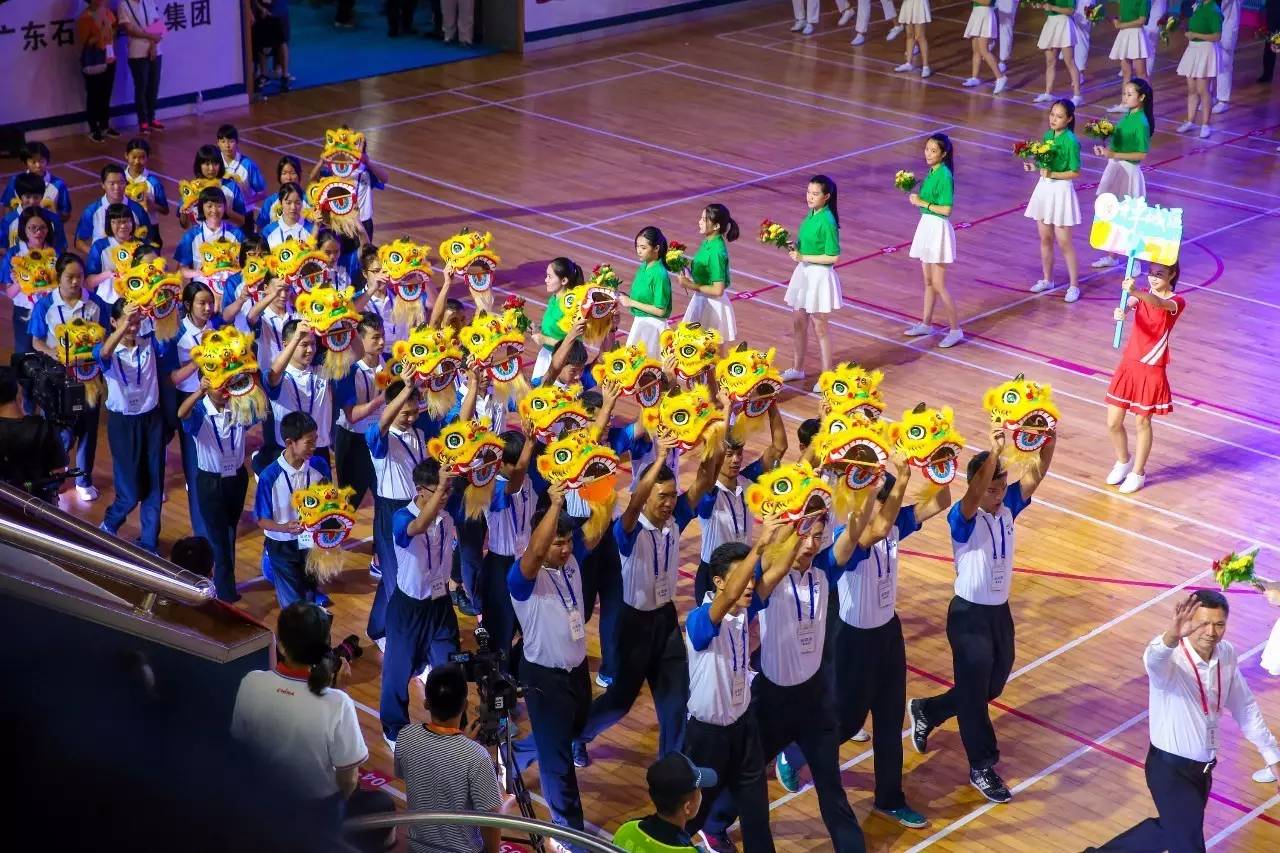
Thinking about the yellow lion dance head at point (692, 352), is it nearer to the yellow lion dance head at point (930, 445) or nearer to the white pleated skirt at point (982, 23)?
the yellow lion dance head at point (930, 445)

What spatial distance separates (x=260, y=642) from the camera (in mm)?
3393

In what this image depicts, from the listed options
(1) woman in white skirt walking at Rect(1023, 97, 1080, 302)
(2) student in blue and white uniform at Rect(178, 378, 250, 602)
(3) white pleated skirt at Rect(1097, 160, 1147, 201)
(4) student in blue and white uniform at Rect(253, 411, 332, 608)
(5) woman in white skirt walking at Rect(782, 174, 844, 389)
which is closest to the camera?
(4) student in blue and white uniform at Rect(253, 411, 332, 608)

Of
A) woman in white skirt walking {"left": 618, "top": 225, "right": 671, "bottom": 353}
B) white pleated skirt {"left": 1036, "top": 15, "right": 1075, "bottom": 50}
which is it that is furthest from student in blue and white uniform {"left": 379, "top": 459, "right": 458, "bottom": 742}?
white pleated skirt {"left": 1036, "top": 15, "right": 1075, "bottom": 50}

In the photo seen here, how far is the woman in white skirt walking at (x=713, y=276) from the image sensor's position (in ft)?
40.4

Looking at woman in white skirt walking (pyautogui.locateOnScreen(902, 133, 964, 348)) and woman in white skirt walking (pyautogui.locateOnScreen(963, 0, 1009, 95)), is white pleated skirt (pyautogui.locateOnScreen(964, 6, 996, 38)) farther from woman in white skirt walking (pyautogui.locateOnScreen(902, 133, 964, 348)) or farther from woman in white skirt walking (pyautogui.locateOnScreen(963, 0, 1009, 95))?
woman in white skirt walking (pyautogui.locateOnScreen(902, 133, 964, 348))

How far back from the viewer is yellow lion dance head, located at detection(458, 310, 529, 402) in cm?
955

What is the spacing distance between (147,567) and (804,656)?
14.9 ft

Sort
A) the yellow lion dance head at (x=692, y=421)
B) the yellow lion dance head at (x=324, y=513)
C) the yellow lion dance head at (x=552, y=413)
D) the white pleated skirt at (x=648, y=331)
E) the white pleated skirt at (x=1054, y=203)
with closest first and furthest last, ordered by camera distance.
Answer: the yellow lion dance head at (x=692, y=421) < the yellow lion dance head at (x=552, y=413) < the yellow lion dance head at (x=324, y=513) < the white pleated skirt at (x=648, y=331) < the white pleated skirt at (x=1054, y=203)

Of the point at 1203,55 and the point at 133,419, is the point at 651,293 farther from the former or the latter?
the point at 1203,55

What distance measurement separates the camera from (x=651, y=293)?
12125 millimetres

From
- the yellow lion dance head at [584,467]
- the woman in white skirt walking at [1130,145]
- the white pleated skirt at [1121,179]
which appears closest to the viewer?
the yellow lion dance head at [584,467]

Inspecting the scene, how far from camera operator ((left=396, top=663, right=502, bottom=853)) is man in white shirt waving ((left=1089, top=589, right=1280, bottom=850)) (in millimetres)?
3155

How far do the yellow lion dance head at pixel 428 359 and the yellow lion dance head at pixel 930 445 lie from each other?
2785mm

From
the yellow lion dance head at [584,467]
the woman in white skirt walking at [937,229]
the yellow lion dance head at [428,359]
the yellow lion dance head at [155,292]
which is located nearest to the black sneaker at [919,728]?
the yellow lion dance head at [584,467]
